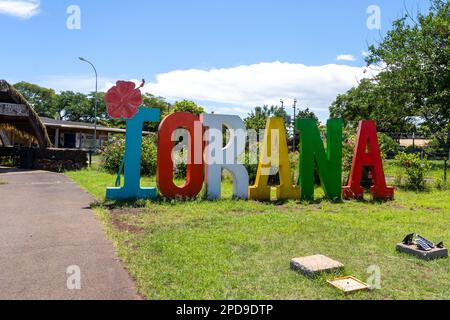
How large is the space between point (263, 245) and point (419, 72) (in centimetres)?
2072

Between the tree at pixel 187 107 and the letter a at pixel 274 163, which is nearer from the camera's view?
the letter a at pixel 274 163

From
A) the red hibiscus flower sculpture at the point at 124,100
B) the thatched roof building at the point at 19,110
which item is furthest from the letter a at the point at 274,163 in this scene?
the thatched roof building at the point at 19,110

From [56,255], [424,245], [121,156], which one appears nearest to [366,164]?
[424,245]

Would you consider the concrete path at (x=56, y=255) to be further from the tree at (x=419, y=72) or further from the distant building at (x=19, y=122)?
the tree at (x=419, y=72)

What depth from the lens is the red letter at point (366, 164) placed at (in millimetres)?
11578

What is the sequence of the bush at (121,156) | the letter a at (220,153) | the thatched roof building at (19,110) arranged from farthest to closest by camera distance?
the thatched roof building at (19,110)
the bush at (121,156)
the letter a at (220,153)

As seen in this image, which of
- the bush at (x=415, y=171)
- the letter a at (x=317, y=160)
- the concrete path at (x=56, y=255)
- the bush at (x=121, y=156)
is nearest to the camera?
the concrete path at (x=56, y=255)

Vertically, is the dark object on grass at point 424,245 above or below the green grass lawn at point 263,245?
above

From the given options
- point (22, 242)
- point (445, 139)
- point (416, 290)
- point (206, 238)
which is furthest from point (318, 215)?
point (445, 139)

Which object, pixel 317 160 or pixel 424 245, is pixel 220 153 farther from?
pixel 424 245

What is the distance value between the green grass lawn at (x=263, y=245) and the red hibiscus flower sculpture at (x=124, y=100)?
7.44 feet

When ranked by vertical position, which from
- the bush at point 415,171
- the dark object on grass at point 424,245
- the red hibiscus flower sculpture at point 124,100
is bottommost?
the dark object on grass at point 424,245

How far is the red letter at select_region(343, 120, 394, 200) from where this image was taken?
456 inches

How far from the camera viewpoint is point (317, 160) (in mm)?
11289
